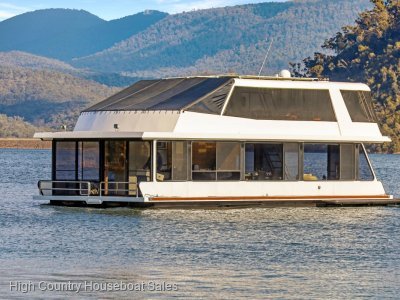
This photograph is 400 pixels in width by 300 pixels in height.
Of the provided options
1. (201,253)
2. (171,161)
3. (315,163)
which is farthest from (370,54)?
(201,253)

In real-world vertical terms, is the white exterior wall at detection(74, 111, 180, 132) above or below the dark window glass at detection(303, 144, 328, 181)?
above

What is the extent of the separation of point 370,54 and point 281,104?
133390 millimetres

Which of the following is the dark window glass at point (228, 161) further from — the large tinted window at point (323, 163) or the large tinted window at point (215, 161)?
the large tinted window at point (323, 163)

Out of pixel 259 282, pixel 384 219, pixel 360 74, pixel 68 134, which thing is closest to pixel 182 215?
pixel 68 134

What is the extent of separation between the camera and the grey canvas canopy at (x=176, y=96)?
33.6 meters

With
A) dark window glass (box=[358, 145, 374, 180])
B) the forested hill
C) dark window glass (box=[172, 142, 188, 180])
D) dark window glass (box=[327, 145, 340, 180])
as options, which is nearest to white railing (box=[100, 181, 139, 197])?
dark window glass (box=[172, 142, 188, 180])

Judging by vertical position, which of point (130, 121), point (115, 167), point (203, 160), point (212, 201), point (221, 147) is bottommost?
point (212, 201)

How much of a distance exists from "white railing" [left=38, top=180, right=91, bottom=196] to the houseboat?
0.03m

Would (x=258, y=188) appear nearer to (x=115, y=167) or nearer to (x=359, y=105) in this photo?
(x=115, y=167)

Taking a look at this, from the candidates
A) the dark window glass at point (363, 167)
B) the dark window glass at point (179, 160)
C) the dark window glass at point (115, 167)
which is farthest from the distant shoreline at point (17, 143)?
the dark window glass at point (179, 160)

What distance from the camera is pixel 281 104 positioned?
3481 cm

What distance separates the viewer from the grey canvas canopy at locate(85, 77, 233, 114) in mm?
33562

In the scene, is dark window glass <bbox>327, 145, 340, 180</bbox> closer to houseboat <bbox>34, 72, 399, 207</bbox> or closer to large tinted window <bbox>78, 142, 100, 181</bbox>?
houseboat <bbox>34, 72, 399, 207</bbox>

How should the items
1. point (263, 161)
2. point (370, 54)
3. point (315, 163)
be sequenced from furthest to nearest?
1. point (370, 54)
2. point (315, 163)
3. point (263, 161)
